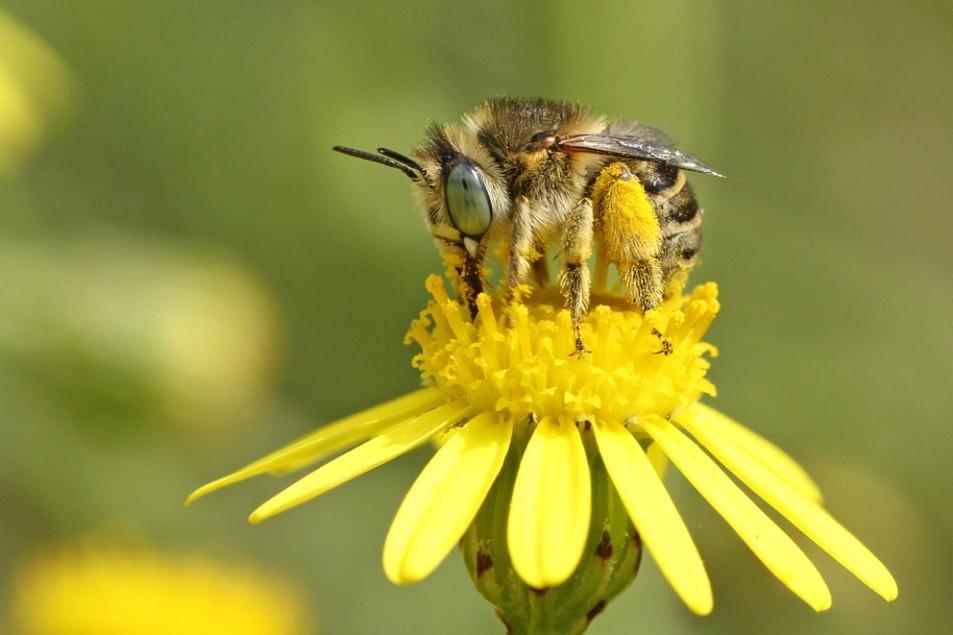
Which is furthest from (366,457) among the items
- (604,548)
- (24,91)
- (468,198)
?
(24,91)

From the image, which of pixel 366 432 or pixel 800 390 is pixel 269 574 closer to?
pixel 366 432

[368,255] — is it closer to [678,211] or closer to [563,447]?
[678,211]

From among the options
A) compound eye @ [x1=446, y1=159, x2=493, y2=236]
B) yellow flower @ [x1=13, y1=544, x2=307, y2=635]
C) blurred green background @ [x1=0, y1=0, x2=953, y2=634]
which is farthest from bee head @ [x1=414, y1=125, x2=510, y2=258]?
blurred green background @ [x1=0, y1=0, x2=953, y2=634]

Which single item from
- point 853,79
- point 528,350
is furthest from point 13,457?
point 853,79

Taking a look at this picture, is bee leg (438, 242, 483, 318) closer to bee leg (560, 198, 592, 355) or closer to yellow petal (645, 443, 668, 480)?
bee leg (560, 198, 592, 355)

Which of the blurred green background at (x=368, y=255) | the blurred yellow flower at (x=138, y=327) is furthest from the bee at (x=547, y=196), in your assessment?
the blurred yellow flower at (x=138, y=327)

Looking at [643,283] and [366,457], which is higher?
[643,283]
